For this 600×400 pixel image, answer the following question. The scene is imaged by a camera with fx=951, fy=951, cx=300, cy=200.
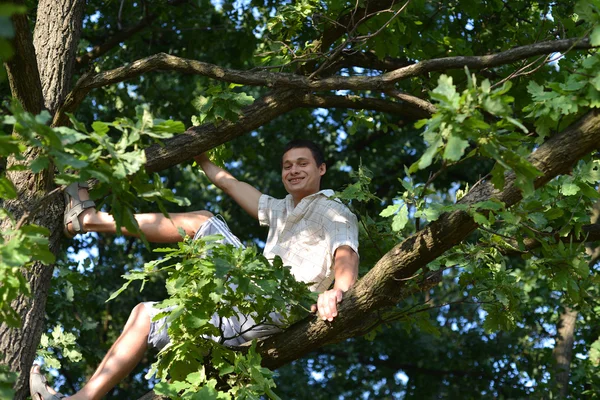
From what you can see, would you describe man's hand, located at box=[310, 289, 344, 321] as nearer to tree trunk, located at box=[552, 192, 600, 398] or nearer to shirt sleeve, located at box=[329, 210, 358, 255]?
shirt sleeve, located at box=[329, 210, 358, 255]

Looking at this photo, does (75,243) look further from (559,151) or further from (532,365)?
(559,151)

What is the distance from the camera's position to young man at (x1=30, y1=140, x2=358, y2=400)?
4363mm

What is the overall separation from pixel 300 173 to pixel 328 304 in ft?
3.73

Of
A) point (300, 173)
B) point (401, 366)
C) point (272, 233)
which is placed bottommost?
point (401, 366)

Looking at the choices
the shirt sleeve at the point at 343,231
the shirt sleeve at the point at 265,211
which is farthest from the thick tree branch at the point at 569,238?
the shirt sleeve at the point at 265,211

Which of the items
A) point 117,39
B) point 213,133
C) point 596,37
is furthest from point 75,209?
point 117,39

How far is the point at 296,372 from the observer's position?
11102mm

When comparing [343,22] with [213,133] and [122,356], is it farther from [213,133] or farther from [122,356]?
[122,356]

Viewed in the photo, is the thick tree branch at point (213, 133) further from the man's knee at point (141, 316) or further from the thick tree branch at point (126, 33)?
the thick tree branch at point (126, 33)

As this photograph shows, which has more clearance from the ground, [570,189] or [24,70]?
[24,70]

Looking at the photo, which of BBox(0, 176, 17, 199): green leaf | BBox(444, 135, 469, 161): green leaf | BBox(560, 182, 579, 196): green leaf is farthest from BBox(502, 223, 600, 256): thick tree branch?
BBox(0, 176, 17, 199): green leaf

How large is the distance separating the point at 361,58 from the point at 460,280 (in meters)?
1.58

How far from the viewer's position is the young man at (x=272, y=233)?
4.36 m

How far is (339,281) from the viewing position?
4.43 m
